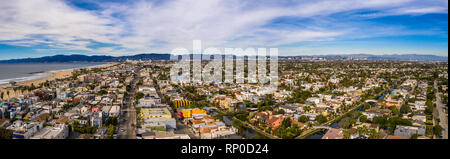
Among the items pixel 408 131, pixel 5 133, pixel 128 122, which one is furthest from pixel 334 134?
pixel 5 133

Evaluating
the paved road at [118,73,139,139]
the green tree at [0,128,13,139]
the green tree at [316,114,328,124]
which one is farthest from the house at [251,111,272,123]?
the green tree at [0,128,13,139]

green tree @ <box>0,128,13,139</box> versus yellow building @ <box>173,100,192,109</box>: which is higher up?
yellow building @ <box>173,100,192,109</box>

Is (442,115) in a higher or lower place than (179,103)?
lower

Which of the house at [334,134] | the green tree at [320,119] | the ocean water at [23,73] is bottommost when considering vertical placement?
the house at [334,134]

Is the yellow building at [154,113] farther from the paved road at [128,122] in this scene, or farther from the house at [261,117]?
the house at [261,117]

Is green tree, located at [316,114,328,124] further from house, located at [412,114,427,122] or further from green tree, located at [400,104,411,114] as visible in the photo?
green tree, located at [400,104,411,114]

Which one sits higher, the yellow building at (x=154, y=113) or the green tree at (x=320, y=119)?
the yellow building at (x=154, y=113)

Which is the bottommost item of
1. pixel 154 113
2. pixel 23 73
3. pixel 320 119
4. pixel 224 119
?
pixel 224 119

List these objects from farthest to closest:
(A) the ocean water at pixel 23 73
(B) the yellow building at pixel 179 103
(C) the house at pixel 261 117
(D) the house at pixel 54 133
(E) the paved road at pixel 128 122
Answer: (A) the ocean water at pixel 23 73
(B) the yellow building at pixel 179 103
(C) the house at pixel 261 117
(E) the paved road at pixel 128 122
(D) the house at pixel 54 133

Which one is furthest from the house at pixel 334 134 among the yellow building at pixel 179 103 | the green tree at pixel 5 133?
the green tree at pixel 5 133

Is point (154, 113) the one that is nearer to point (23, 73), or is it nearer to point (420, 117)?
point (420, 117)

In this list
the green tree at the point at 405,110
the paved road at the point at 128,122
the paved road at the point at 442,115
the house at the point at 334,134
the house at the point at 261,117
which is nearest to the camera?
the house at the point at 334,134
